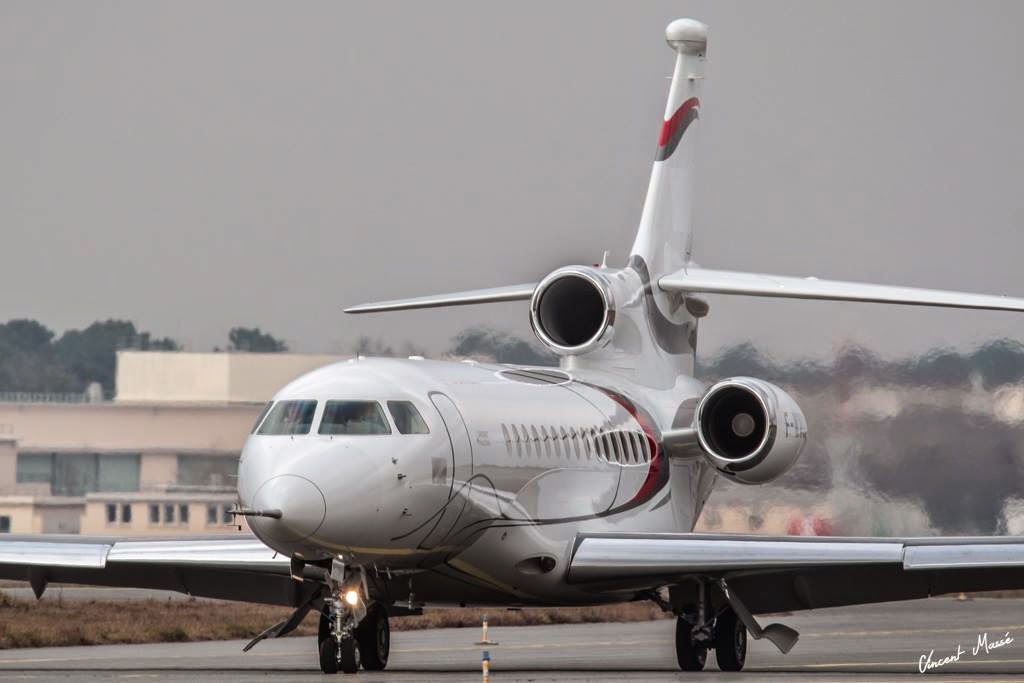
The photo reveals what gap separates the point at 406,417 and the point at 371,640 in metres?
3.08

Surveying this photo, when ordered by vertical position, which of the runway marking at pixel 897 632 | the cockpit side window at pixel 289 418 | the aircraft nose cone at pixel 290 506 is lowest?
the runway marking at pixel 897 632

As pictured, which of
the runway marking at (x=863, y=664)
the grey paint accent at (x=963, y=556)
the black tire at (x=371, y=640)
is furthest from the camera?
the runway marking at (x=863, y=664)

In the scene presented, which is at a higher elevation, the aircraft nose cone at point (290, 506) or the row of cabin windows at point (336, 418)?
the row of cabin windows at point (336, 418)

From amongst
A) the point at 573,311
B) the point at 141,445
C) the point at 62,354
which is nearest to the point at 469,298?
the point at 573,311

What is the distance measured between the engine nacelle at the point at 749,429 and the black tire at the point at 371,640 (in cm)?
533

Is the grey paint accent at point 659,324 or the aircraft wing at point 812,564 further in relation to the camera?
the grey paint accent at point 659,324

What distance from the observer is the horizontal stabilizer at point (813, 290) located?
25.0m

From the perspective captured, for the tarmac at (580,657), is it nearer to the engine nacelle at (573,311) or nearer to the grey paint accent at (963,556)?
the grey paint accent at (963,556)

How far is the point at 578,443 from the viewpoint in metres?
24.4

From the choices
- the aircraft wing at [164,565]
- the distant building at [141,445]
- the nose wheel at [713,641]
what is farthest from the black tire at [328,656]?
the distant building at [141,445]

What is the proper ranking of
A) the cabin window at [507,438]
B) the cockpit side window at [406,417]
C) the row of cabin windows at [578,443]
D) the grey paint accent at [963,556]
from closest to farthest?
the cockpit side window at [406,417]
the grey paint accent at [963,556]
the cabin window at [507,438]
the row of cabin windows at [578,443]

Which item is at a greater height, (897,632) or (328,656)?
(328,656)

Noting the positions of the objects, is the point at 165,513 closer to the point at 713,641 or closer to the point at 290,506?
the point at 713,641

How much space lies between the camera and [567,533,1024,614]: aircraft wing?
A: 72.7 ft
